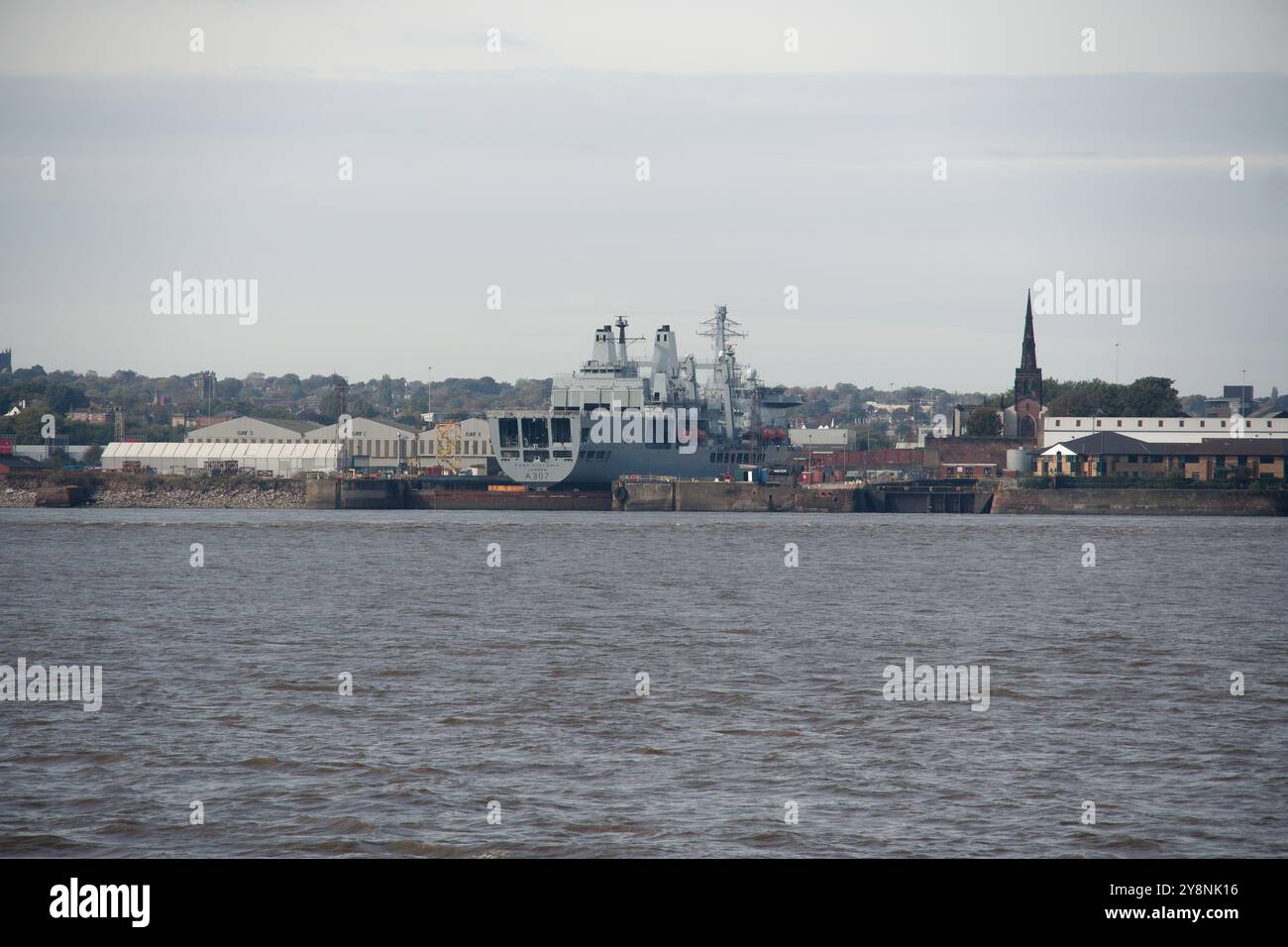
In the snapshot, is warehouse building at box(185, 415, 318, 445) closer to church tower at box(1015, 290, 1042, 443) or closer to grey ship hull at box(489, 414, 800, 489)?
grey ship hull at box(489, 414, 800, 489)

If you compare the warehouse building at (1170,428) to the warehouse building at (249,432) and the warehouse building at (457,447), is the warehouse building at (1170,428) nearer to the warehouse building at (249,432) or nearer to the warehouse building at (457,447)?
the warehouse building at (457,447)

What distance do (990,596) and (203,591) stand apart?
26260 millimetres

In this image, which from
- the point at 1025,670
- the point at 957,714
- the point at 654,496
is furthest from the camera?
the point at 654,496

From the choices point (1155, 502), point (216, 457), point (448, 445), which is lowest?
point (1155, 502)

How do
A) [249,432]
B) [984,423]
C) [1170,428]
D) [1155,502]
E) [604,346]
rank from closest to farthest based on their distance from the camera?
[1155,502] → [604,346] → [1170,428] → [249,432] → [984,423]

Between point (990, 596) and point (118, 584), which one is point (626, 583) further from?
point (118, 584)

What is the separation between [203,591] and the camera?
1702 inches

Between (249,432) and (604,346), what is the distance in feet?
219

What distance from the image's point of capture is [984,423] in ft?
602

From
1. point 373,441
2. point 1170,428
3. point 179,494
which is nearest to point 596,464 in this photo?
point 179,494

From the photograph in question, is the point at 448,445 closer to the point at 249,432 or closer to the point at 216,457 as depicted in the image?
the point at 216,457

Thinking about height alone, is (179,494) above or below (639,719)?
below

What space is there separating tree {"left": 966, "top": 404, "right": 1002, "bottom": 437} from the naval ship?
188ft
